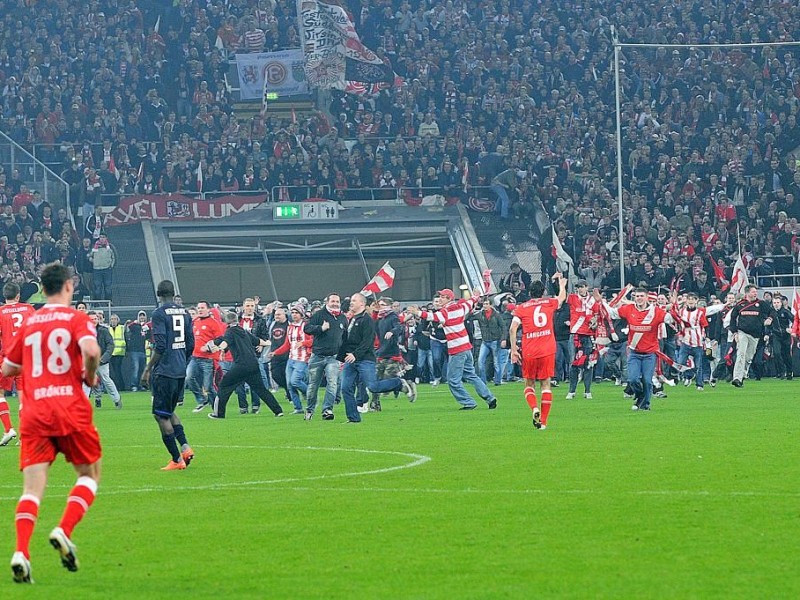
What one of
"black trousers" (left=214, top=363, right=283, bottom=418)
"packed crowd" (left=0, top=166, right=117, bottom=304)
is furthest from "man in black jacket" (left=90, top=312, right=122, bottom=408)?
"packed crowd" (left=0, top=166, right=117, bottom=304)

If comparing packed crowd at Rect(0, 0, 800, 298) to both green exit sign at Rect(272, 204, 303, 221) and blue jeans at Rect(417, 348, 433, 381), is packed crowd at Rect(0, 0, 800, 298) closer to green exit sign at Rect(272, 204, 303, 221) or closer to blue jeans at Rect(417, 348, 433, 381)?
green exit sign at Rect(272, 204, 303, 221)

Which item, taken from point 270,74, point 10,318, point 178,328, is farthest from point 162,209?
point 178,328

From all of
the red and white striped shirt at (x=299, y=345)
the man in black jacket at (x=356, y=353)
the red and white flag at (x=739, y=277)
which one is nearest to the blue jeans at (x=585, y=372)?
the red and white striped shirt at (x=299, y=345)

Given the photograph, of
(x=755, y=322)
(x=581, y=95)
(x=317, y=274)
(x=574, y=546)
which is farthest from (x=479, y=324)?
(x=574, y=546)

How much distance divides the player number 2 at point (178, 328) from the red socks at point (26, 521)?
7253mm

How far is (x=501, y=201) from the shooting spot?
46.1m

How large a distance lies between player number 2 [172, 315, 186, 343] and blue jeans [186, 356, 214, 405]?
38.0 feet

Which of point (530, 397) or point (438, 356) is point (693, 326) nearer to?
point (438, 356)

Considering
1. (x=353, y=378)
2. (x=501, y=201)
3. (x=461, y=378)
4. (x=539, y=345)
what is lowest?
(x=461, y=378)

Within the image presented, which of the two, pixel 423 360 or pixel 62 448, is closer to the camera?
pixel 62 448

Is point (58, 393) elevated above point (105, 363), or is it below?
above

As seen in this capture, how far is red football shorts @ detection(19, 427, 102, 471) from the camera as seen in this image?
916 cm

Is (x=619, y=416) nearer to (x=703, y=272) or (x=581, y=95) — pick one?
(x=703, y=272)

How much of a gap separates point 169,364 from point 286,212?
2915 cm
